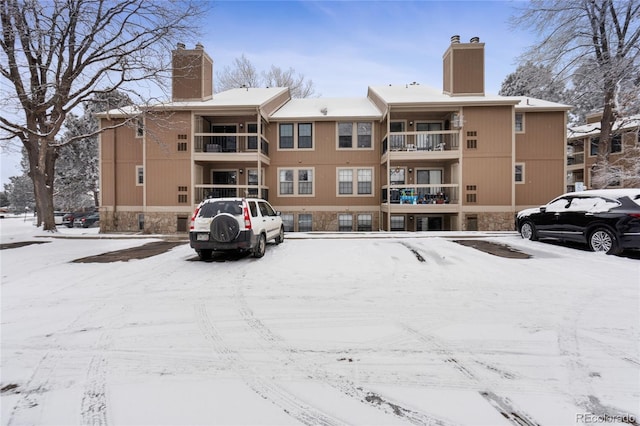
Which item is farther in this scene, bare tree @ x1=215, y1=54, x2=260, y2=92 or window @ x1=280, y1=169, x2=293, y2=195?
bare tree @ x1=215, y1=54, x2=260, y2=92

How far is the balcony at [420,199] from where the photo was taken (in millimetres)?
16453

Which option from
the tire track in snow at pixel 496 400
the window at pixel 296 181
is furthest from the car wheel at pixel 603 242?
the window at pixel 296 181

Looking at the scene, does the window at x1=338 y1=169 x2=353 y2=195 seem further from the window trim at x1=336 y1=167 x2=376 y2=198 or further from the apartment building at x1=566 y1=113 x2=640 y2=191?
the apartment building at x1=566 y1=113 x2=640 y2=191

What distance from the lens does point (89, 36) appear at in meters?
14.0

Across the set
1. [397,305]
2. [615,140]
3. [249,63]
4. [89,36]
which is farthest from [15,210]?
[615,140]

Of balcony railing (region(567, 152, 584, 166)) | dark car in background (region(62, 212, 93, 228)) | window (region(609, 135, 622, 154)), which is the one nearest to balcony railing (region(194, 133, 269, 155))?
dark car in background (region(62, 212, 93, 228))

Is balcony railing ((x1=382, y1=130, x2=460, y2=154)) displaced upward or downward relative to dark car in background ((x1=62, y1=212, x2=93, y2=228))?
upward

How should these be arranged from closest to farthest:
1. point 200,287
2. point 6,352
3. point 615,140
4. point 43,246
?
point 6,352 < point 200,287 < point 43,246 < point 615,140

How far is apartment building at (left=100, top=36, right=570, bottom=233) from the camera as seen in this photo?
16766 mm

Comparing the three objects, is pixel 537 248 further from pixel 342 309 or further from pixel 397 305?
pixel 342 309

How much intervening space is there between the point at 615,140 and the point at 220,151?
2815 centimetres

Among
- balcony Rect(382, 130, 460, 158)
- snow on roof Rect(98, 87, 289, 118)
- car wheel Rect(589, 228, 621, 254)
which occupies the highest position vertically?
snow on roof Rect(98, 87, 289, 118)

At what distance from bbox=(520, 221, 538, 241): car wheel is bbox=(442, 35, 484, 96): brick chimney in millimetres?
9019

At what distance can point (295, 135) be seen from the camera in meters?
18.9
